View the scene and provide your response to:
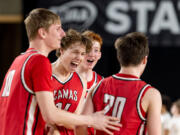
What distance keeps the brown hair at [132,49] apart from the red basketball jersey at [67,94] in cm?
96

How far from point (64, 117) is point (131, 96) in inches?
22.5

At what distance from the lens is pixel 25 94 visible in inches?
134

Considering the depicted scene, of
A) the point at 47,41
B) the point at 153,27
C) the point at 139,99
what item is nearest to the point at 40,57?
the point at 47,41

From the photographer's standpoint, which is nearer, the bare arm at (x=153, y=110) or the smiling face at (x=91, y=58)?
the bare arm at (x=153, y=110)

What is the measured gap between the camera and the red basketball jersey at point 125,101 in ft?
11.0

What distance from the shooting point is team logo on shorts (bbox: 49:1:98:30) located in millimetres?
10258

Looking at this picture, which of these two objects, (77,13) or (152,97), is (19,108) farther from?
(77,13)

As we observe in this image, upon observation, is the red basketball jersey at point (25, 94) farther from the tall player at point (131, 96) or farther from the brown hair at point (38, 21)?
the tall player at point (131, 96)

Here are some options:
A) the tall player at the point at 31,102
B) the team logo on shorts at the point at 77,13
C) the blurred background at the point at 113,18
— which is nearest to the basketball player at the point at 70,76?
the tall player at the point at 31,102

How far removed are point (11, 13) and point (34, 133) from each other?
788 centimetres

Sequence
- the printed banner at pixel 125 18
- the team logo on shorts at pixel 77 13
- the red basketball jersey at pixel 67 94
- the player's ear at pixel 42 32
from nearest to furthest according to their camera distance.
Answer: the player's ear at pixel 42 32, the red basketball jersey at pixel 67 94, the printed banner at pixel 125 18, the team logo on shorts at pixel 77 13

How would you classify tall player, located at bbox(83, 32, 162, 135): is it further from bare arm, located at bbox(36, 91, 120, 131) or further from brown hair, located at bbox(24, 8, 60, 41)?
brown hair, located at bbox(24, 8, 60, 41)

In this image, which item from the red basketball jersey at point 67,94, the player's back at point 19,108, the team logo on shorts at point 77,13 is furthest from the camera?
the team logo on shorts at point 77,13

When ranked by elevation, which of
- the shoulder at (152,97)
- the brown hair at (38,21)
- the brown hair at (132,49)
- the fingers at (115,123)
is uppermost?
the brown hair at (38,21)
